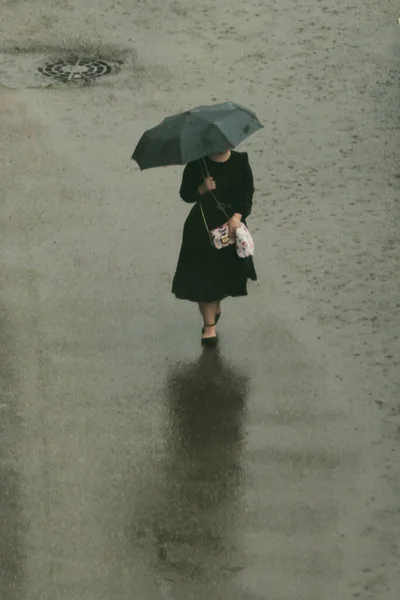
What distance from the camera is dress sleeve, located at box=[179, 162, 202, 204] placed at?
10.5 metres

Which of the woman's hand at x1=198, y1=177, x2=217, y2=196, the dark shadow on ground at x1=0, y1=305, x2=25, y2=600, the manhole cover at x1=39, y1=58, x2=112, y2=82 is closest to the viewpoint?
the dark shadow on ground at x1=0, y1=305, x2=25, y2=600

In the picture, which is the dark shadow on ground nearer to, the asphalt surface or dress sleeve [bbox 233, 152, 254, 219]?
the asphalt surface

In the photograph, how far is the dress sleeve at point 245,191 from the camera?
10523mm

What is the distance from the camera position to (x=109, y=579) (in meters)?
8.20

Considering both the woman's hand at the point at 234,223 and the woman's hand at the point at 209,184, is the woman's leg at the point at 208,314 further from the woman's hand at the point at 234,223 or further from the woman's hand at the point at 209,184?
the woman's hand at the point at 209,184

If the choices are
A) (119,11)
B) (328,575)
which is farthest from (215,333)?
(119,11)

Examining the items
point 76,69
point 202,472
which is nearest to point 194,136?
point 202,472

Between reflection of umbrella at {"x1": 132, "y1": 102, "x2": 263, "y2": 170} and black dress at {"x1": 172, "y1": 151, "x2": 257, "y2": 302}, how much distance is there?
36cm

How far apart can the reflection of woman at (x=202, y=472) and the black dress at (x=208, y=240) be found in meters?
0.51

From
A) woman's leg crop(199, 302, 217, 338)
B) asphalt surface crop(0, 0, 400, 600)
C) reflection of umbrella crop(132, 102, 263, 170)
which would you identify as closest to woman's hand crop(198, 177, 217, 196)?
reflection of umbrella crop(132, 102, 263, 170)

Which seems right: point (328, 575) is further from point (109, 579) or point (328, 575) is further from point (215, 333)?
point (215, 333)

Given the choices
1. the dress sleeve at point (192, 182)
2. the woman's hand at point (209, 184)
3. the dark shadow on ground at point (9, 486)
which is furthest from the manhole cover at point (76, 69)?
the woman's hand at point (209, 184)

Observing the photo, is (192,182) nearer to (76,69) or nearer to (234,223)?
(234,223)

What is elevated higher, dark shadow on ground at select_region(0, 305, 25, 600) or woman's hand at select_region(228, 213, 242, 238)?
woman's hand at select_region(228, 213, 242, 238)
